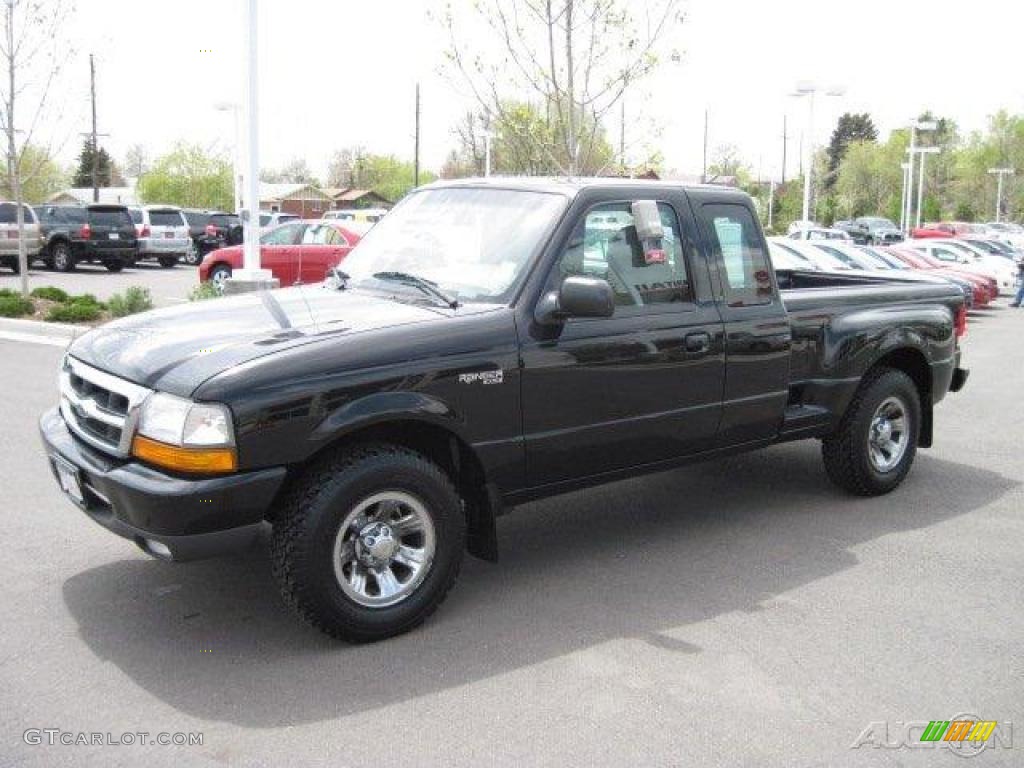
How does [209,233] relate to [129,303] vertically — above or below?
above

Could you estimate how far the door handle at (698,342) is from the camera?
5.13m

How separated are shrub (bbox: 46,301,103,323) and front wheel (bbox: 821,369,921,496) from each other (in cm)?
1131

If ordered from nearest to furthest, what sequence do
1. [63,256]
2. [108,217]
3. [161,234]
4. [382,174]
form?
1. [63,256]
2. [108,217]
3. [161,234]
4. [382,174]

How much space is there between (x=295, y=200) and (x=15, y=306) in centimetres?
7373

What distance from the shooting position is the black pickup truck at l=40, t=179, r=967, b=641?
3863 millimetres

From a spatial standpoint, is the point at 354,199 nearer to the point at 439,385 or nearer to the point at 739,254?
the point at 739,254

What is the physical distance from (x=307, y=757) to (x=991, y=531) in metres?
4.32

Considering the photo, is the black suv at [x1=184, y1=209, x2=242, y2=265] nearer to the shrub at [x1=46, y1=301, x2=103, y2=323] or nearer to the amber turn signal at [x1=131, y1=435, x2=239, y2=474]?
the shrub at [x1=46, y1=301, x2=103, y2=323]

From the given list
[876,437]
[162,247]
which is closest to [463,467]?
[876,437]

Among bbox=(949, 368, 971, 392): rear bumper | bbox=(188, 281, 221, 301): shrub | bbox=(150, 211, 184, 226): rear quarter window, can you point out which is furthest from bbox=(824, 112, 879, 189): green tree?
bbox=(949, 368, 971, 392): rear bumper

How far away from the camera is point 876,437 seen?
6547mm

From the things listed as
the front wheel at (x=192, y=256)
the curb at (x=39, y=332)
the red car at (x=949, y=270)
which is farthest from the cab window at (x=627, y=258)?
the front wheel at (x=192, y=256)

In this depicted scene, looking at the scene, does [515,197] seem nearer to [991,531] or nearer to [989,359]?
[991,531]

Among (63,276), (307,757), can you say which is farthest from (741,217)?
(63,276)
